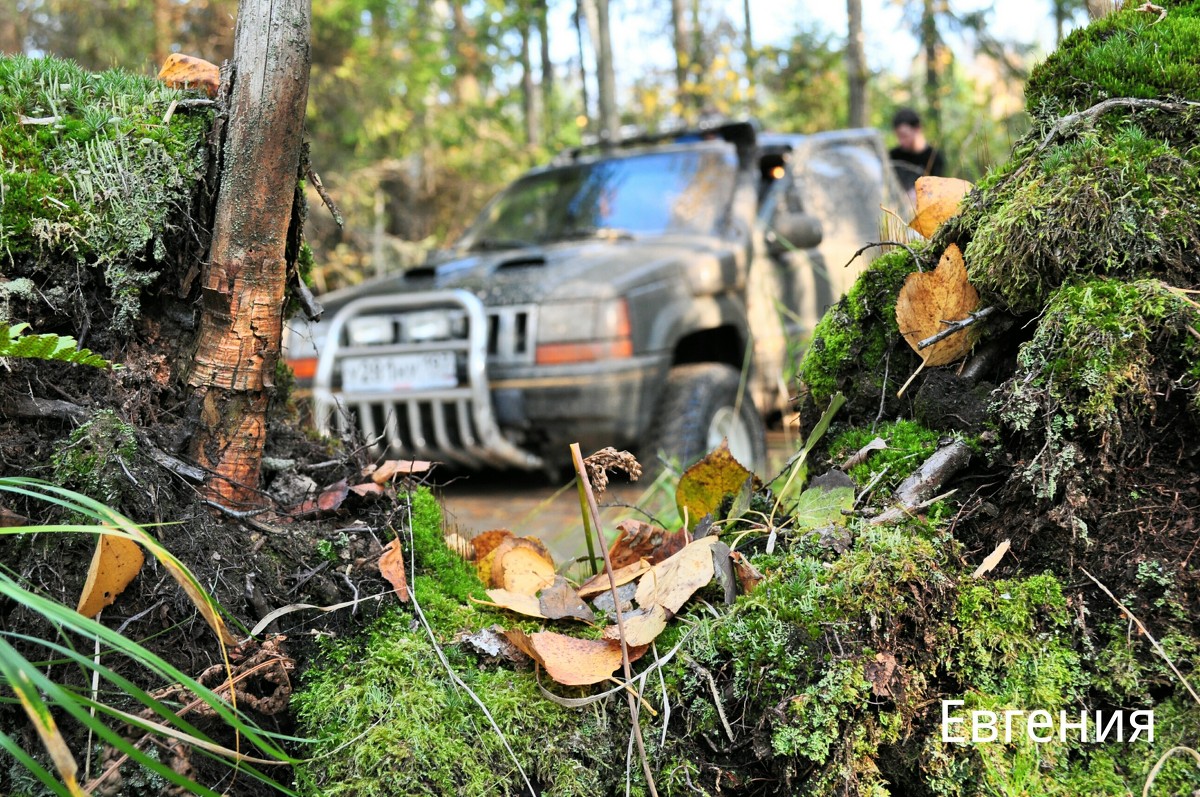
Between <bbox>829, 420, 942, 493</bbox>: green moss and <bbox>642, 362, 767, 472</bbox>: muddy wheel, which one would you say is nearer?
<bbox>829, 420, 942, 493</bbox>: green moss

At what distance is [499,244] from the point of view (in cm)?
572

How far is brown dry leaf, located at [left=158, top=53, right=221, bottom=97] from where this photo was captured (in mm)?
1822

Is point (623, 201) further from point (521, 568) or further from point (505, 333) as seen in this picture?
point (521, 568)

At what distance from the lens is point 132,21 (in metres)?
9.60

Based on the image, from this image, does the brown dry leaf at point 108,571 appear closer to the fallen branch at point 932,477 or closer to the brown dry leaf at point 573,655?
the brown dry leaf at point 573,655

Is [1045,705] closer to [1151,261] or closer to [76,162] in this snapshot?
[1151,261]

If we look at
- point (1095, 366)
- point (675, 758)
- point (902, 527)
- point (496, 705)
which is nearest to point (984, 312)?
point (1095, 366)

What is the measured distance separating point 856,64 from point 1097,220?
8382mm

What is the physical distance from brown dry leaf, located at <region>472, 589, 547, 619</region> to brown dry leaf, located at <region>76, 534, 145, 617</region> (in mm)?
595

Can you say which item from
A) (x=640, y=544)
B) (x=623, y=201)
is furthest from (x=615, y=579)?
(x=623, y=201)

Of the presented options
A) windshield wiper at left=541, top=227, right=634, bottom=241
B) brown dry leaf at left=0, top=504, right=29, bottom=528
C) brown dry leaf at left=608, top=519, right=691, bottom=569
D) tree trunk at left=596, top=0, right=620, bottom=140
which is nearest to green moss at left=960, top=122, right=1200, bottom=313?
brown dry leaf at left=608, top=519, right=691, bottom=569

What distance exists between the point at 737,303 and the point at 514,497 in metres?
1.72

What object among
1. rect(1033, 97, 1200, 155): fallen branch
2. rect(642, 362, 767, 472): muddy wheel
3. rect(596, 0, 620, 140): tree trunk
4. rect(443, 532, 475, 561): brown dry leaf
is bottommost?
rect(642, 362, 767, 472): muddy wheel

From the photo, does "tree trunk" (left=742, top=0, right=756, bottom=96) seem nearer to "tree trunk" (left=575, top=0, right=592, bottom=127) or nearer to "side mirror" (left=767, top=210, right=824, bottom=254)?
"tree trunk" (left=575, top=0, right=592, bottom=127)
